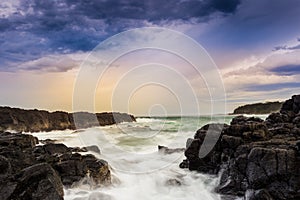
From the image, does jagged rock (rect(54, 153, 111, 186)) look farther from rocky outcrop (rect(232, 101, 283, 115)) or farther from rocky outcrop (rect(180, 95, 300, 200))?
rocky outcrop (rect(232, 101, 283, 115))

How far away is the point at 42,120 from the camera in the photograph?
142 feet

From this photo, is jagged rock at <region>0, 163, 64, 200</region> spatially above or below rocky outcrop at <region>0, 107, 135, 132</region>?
below

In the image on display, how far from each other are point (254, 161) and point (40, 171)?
22.2ft

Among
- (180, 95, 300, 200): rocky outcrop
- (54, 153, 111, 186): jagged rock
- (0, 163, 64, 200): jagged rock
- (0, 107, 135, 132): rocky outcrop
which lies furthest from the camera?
(0, 107, 135, 132): rocky outcrop

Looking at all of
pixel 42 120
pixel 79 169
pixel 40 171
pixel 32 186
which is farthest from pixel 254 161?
pixel 42 120

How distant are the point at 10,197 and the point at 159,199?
213 inches

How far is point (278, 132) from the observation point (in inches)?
532

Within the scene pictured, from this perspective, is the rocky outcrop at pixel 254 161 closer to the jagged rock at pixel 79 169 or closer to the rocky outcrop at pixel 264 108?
the jagged rock at pixel 79 169

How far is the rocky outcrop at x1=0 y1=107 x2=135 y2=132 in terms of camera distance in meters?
37.2

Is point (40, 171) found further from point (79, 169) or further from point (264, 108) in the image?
point (264, 108)

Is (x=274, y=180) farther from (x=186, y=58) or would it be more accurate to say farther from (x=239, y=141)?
(x=186, y=58)

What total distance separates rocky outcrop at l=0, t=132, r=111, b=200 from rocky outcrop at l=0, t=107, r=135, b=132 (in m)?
26.1

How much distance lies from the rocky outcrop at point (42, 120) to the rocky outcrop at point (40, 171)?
2615 cm

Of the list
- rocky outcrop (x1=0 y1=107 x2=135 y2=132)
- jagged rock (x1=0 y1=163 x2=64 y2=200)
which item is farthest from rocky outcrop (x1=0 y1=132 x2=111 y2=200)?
rocky outcrop (x1=0 y1=107 x2=135 y2=132)
